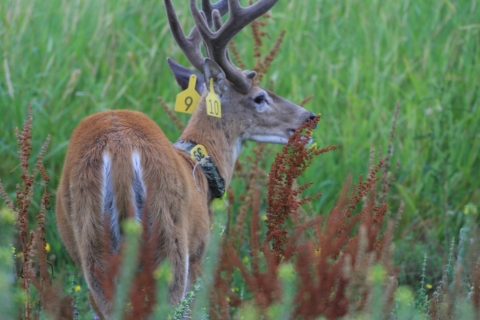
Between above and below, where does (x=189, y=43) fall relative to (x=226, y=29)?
below

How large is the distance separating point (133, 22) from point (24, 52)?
1202mm

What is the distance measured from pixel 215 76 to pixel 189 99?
356 millimetres

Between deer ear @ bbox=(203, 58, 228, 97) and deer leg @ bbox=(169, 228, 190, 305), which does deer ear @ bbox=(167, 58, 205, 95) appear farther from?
deer leg @ bbox=(169, 228, 190, 305)

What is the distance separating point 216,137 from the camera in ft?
13.8

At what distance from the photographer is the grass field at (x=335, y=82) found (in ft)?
18.1

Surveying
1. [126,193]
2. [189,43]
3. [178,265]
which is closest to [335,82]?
[189,43]

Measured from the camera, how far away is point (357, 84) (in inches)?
257

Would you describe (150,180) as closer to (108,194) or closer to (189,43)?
(108,194)

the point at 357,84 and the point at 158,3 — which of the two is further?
the point at 158,3

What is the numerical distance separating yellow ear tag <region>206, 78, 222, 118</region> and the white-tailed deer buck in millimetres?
16

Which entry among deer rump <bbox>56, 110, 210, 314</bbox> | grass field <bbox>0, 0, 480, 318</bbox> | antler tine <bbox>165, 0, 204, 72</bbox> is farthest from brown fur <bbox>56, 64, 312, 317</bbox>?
grass field <bbox>0, 0, 480, 318</bbox>

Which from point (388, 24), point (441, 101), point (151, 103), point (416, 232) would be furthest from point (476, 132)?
point (151, 103)

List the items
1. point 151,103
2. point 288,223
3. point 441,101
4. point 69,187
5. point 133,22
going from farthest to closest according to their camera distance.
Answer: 1. point 133,22
2. point 151,103
3. point 441,101
4. point 288,223
5. point 69,187

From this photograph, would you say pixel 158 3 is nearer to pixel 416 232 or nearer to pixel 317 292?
pixel 416 232
